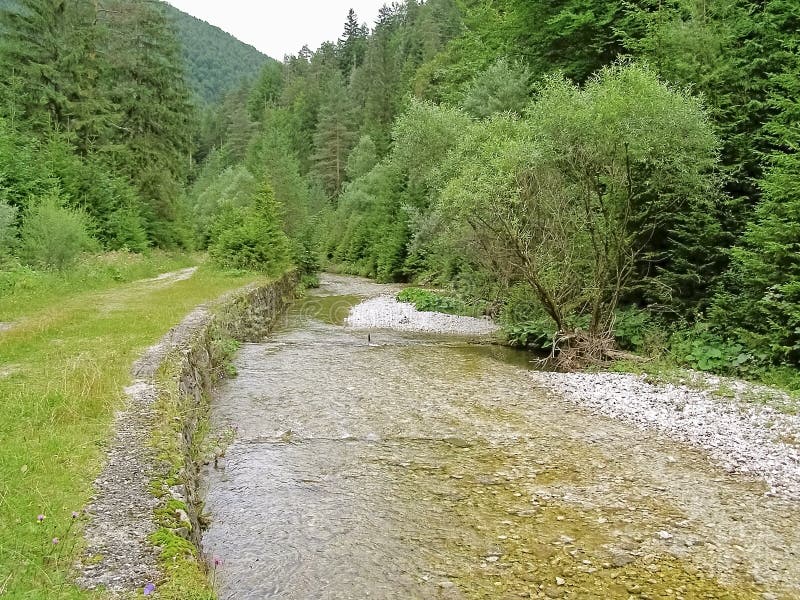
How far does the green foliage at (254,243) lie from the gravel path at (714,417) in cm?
1730

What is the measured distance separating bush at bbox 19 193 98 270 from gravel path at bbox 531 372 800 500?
55.6 feet

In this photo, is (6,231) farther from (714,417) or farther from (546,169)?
(714,417)

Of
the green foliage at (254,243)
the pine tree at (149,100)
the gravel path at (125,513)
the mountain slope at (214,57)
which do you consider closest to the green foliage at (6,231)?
the green foliage at (254,243)

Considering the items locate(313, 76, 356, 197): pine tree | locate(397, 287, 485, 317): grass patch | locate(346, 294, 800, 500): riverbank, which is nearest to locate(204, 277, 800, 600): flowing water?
locate(346, 294, 800, 500): riverbank

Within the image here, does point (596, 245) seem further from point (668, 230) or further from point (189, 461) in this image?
point (189, 461)

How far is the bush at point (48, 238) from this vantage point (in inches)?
754

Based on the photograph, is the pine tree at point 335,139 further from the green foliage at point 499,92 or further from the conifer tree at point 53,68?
the green foliage at point 499,92

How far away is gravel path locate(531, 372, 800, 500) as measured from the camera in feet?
A: 23.9

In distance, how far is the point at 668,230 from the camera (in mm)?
13922

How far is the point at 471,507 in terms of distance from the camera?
626 cm

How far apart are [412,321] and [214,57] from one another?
546 feet

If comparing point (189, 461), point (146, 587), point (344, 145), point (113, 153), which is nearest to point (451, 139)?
point (189, 461)

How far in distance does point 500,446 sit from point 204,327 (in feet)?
23.8

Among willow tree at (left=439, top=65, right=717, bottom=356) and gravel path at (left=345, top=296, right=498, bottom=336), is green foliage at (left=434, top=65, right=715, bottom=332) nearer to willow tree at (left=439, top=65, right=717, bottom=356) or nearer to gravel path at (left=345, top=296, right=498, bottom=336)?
willow tree at (left=439, top=65, right=717, bottom=356)
